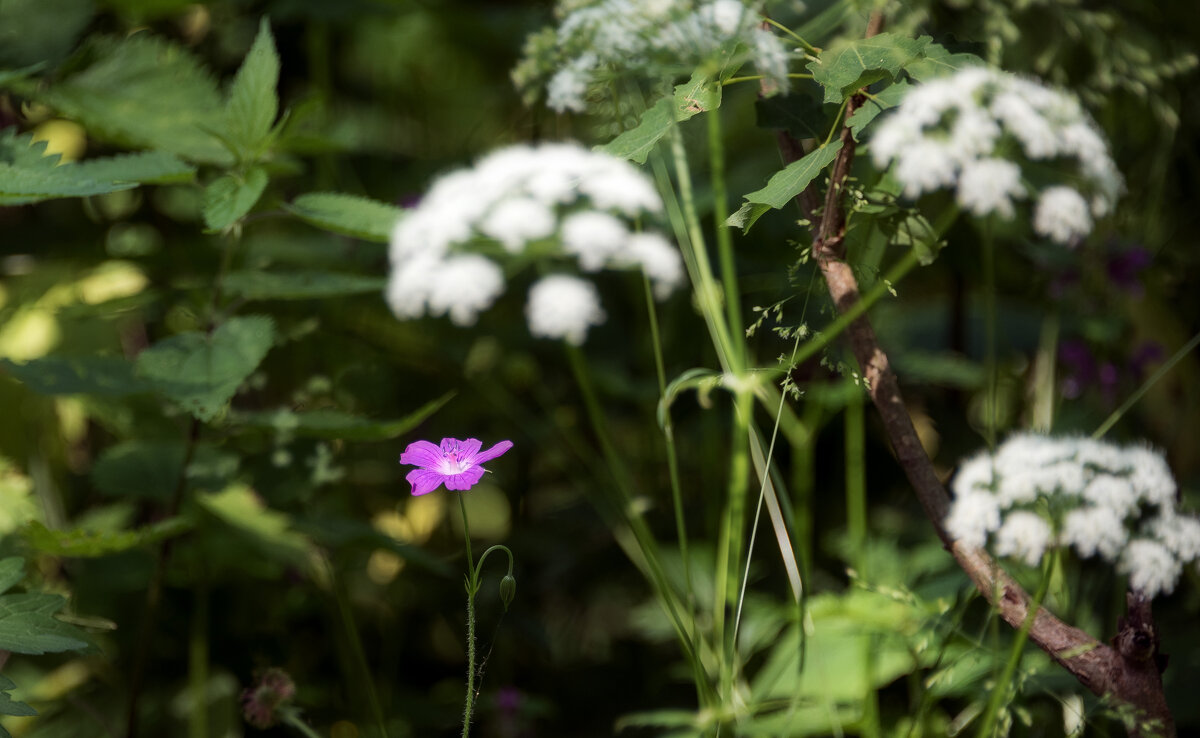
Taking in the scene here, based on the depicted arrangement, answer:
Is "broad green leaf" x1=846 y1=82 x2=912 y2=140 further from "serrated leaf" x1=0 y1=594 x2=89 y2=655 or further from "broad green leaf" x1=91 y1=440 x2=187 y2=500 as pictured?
"broad green leaf" x1=91 y1=440 x2=187 y2=500

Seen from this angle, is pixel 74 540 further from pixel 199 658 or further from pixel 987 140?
pixel 987 140

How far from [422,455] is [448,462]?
0.04 metres

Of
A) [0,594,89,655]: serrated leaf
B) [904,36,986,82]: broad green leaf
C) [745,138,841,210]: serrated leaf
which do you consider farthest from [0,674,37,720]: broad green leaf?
[904,36,986,82]: broad green leaf

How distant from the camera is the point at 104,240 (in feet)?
5.47

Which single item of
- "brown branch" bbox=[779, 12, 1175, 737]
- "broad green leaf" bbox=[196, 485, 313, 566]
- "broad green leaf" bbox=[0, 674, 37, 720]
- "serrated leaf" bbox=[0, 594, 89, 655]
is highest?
"brown branch" bbox=[779, 12, 1175, 737]

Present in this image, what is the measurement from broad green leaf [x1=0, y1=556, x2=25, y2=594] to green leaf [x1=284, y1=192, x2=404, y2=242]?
1.43ft

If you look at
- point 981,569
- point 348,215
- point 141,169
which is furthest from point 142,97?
point 981,569

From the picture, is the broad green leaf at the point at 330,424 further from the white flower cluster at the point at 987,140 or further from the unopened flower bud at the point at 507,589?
the white flower cluster at the point at 987,140

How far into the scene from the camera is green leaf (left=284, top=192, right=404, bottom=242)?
97cm

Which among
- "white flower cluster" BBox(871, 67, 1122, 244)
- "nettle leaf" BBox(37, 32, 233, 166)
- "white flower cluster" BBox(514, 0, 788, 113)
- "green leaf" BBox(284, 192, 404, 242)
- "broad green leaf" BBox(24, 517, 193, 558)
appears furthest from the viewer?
"nettle leaf" BBox(37, 32, 233, 166)

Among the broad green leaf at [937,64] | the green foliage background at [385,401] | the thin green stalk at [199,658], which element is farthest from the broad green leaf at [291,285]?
the broad green leaf at [937,64]

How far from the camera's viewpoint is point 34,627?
77 centimetres

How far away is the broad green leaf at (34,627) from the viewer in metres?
0.73

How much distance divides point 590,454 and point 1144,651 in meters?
1.20
